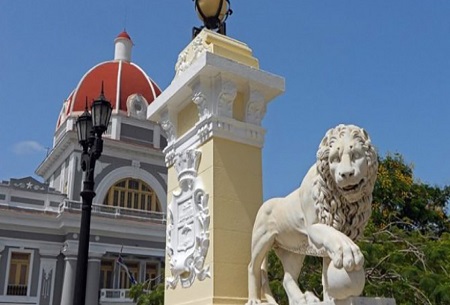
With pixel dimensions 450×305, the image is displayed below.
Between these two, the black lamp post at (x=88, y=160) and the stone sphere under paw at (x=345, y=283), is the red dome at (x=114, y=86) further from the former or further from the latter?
the stone sphere under paw at (x=345, y=283)

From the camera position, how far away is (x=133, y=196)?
27.7m

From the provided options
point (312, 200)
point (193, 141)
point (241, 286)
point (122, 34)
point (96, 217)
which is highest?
point (122, 34)

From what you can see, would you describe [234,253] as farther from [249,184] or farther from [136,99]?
[136,99]

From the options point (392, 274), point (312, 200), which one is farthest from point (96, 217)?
point (312, 200)

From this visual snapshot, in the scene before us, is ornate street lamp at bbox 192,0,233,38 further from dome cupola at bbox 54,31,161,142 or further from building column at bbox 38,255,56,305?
dome cupola at bbox 54,31,161,142

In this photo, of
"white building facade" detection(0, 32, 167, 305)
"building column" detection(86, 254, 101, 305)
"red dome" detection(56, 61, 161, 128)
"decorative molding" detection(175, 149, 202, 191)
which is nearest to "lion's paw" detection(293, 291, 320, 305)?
"decorative molding" detection(175, 149, 202, 191)

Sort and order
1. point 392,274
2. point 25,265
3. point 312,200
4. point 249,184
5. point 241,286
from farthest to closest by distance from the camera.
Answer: point 25,265 < point 392,274 < point 249,184 < point 241,286 < point 312,200

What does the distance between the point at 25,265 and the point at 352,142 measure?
23.3 metres

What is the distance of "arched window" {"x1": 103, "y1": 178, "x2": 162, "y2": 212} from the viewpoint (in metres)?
27.1

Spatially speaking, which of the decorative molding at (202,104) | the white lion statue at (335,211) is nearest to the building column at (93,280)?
the decorative molding at (202,104)

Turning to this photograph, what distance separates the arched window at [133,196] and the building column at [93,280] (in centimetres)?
326

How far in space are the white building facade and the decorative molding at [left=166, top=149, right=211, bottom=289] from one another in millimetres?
16631

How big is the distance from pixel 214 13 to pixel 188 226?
241 cm

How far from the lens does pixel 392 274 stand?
704 centimetres
